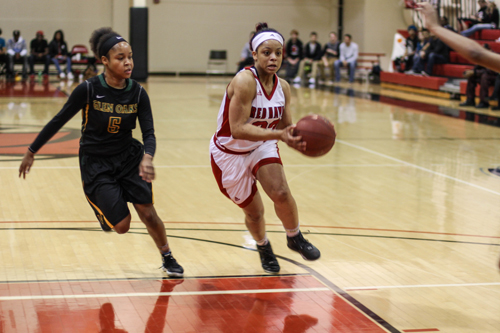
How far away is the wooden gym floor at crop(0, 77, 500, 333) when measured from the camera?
377cm

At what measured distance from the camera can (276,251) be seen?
5086mm

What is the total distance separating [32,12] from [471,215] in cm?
2192

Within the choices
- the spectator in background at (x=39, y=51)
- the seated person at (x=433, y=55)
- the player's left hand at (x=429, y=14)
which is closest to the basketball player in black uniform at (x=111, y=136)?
the player's left hand at (x=429, y=14)

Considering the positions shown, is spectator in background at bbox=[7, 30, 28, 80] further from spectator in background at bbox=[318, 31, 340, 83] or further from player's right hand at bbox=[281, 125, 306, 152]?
player's right hand at bbox=[281, 125, 306, 152]

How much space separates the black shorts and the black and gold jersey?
6 cm

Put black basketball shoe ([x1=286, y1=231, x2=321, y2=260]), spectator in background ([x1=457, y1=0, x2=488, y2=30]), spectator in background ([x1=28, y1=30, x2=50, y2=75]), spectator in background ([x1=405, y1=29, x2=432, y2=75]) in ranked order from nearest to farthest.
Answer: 1. black basketball shoe ([x1=286, y1=231, x2=321, y2=260])
2. spectator in background ([x1=457, y1=0, x2=488, y2=30])
3. spectator in background ([x1=405, y1=29, x2=432, y2=75])
4. spectator in background ([x1=28, y1=30, x2=50, y2=75])

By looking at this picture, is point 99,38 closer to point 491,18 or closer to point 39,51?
point 491,18

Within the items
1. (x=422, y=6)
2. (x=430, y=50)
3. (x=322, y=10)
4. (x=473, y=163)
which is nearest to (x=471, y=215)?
(x=473, y=163)

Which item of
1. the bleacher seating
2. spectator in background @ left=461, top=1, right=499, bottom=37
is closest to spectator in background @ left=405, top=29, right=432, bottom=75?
the bleacher seating

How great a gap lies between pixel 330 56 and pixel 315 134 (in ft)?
65.3

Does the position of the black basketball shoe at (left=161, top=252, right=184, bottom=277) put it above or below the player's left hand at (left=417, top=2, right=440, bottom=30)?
below

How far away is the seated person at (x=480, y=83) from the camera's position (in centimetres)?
1468

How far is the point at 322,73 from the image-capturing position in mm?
23500

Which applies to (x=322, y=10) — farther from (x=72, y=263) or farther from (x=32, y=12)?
(x=72, y=263)
